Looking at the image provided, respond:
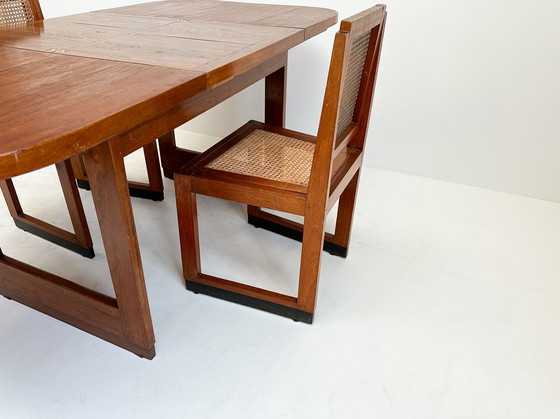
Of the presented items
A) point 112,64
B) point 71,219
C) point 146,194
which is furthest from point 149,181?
point 112,64

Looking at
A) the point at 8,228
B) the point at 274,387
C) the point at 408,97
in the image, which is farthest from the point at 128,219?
the point at 408,97

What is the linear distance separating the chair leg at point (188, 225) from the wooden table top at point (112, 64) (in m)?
0.41

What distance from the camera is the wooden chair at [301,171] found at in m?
1.21

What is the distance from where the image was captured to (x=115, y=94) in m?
0.90

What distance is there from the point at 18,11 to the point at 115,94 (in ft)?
3.93

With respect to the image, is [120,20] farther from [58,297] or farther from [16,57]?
[58,297]

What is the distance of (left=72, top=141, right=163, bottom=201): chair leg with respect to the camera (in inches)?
80.4

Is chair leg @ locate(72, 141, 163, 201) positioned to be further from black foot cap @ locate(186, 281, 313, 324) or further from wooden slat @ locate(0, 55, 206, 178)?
wooden slat @ locate(0, 55, 206, 178)

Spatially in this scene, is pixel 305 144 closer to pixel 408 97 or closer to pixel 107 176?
pixel 107 176

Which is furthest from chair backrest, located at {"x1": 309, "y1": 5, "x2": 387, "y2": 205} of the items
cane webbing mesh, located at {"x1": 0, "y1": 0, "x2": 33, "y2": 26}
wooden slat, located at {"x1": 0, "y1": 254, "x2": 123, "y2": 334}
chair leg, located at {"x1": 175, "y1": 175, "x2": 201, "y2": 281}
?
cane webbing mesh, located at {"x1": 0, "y1": 0, "x2": 33, "y2": 26}

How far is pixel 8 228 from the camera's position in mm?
1931

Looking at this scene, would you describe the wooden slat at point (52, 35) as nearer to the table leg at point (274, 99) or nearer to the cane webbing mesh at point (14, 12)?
the cane webbing mesh at point (14, 12)

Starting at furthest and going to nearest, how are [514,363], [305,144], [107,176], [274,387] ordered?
[305,144] < [514,363] < [274,387] < [107,176]

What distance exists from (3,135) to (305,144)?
1.08 metres
